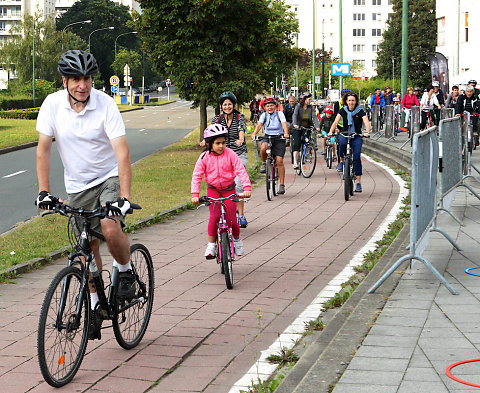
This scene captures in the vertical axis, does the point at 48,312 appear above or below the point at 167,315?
above

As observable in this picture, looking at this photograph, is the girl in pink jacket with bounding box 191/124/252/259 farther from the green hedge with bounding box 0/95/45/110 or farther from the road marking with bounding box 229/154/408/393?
the green hedge with bounding box 0/95/45/110

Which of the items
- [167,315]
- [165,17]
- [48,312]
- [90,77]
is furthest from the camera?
[165,17]

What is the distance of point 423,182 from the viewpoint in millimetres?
8266

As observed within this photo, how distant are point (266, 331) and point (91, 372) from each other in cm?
157

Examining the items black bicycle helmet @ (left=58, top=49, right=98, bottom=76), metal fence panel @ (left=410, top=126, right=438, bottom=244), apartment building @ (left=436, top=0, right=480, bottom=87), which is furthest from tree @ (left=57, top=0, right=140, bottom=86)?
black bicycle helmet @ (left=58, top=49, right=98, bottom=76)

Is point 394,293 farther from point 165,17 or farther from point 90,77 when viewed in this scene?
point 165,17

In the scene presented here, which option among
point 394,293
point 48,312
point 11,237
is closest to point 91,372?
point 48,312

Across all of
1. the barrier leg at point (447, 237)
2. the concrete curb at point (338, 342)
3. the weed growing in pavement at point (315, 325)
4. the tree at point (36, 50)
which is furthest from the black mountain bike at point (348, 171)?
the tree at point (36, 50)

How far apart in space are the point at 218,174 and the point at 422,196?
2117 millimetres

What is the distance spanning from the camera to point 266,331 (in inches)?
273

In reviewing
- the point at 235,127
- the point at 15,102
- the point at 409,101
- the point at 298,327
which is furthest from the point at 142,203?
the point at 15,102

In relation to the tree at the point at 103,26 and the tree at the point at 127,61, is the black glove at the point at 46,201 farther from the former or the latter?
the tree at the point at 103,26

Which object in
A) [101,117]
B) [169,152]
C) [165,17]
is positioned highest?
[165,17]

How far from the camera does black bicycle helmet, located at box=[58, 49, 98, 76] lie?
5.59 m
